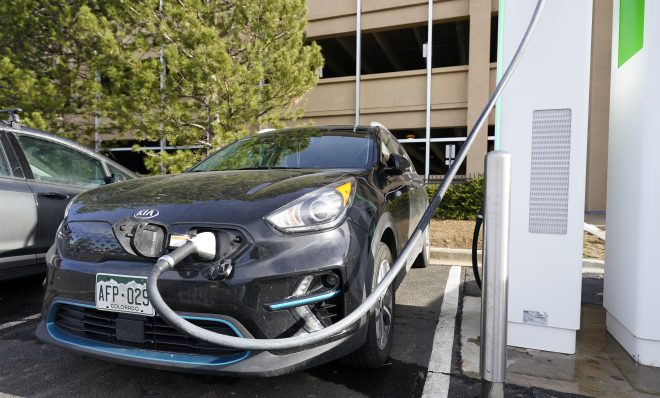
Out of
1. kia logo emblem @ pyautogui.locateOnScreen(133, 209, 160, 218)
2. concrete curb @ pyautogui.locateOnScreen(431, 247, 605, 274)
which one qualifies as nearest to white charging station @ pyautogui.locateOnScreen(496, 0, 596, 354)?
kia logo emblem @ pyautogui.locateOnScreen(133, 209, 160, 218)

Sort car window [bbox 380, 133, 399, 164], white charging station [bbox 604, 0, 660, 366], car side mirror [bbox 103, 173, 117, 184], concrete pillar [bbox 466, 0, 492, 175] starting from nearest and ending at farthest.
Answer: white charging station [bbox 604, 0, 660, 366] < car window [bbox 380, 133, 399, 164] < car side mirror [bbox 103, 173, 117, 184] < concrete pillar [bbox 466, 0, 492, 175]

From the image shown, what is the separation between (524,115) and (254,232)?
6.09 ft

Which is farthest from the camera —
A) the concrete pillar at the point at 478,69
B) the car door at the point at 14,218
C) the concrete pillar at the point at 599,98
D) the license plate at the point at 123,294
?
the concrete pillar at the point at 478,69

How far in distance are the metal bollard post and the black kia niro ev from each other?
56 centimetres

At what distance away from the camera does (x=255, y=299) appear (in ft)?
5.81

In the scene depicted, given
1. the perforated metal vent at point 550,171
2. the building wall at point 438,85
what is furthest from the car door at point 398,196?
the building wall at point 438,85

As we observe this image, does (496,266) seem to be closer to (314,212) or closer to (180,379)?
(314,212)

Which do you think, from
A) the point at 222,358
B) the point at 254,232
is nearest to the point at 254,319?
the point at 222,358

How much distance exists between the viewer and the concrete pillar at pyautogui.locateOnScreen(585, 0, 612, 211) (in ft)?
33.1

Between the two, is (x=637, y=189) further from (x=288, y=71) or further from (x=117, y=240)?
(x=288, y=71)

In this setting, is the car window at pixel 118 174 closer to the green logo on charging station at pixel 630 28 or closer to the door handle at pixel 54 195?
the door handle at pixel 54 195

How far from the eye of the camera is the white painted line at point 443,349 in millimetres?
2230

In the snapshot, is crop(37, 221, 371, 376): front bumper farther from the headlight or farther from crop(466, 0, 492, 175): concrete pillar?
crop(466, 0, 492, 175): concrete pillar

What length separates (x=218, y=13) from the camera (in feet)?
23.1
